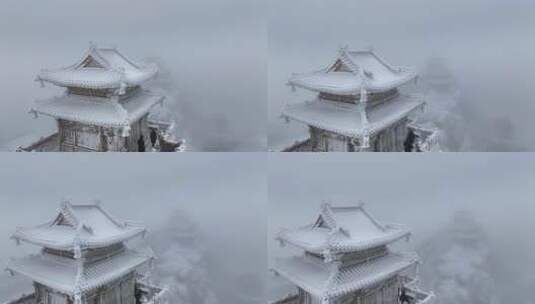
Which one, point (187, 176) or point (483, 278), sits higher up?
point (187, 176)

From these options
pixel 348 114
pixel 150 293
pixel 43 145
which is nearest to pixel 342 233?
pixel 348 114

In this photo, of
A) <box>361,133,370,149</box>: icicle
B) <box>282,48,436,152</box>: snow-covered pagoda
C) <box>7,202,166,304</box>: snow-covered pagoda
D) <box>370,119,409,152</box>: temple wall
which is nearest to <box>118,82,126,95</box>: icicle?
<box>7,202,166,304</box>: snow-covered pagoda

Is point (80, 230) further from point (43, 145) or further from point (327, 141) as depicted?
point (327, 141)

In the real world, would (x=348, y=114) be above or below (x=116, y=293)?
above

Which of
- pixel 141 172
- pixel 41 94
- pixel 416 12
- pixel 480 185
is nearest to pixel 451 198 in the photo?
pixel 480 185

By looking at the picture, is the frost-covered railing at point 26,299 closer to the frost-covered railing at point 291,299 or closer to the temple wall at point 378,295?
the frost-covered railing at point 291,299

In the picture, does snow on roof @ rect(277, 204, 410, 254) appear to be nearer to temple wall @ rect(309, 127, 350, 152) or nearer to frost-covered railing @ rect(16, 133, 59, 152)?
temple wall @ rect(309, 127, 350, 152)

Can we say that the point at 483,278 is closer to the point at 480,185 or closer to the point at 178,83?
the point at 480,185
